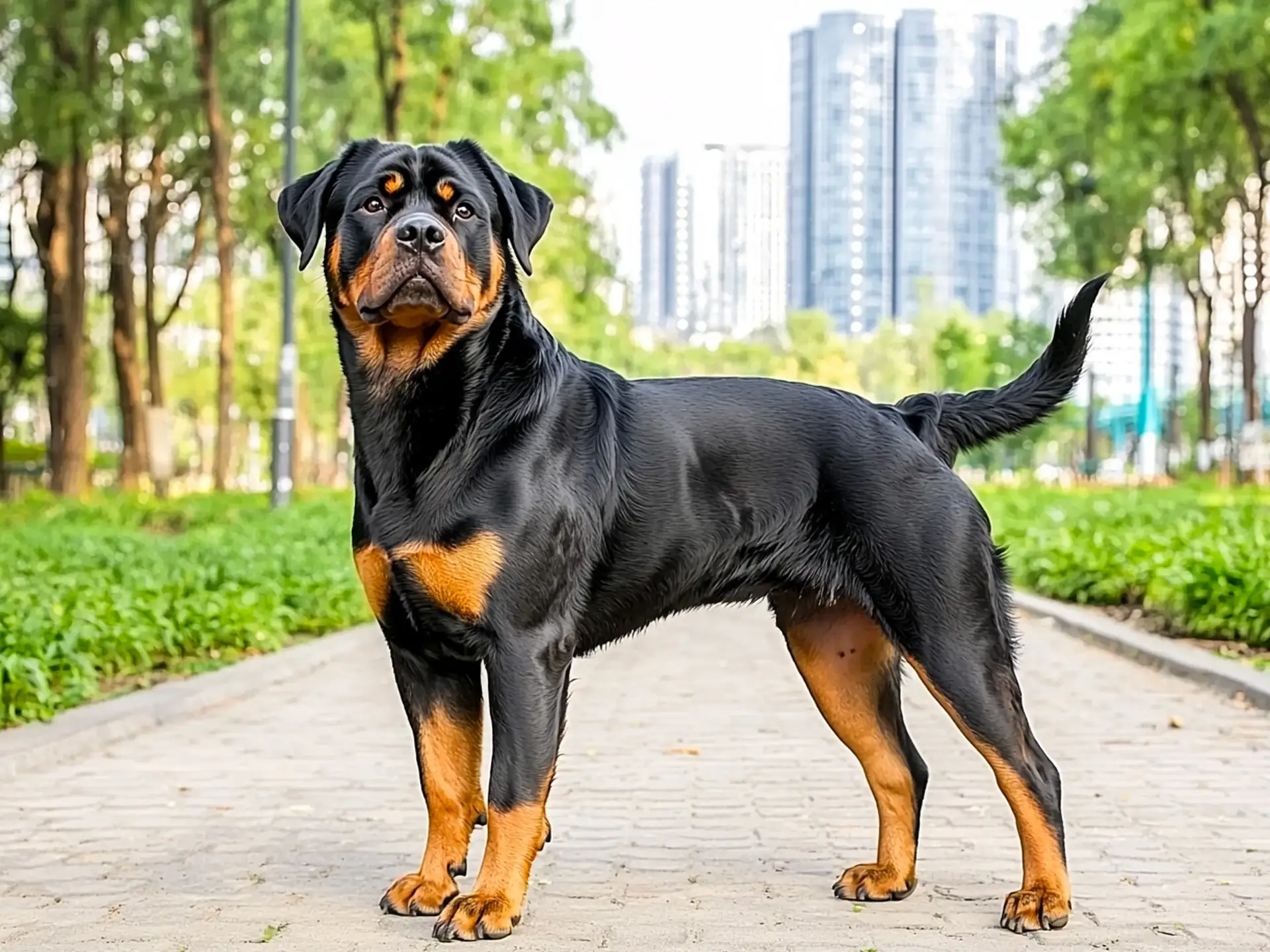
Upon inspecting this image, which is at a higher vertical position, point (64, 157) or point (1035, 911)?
point (64, 157)

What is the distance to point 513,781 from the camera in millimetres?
4523

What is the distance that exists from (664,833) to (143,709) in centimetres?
365

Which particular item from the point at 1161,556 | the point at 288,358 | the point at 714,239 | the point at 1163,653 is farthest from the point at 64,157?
the point at 714,239

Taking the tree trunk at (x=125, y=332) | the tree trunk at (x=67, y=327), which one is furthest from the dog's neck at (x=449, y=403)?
the tree trunk at (x=125, y=332)

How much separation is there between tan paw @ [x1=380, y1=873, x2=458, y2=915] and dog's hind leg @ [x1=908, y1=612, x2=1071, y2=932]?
1.48 m

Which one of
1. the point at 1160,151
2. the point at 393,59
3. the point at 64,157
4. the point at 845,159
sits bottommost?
the point at 64,157

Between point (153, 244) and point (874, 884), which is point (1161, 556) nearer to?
point (874, 884)

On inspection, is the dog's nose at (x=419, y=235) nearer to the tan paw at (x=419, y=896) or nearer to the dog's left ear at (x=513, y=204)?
the dog's left ear at (x=513, y=204)

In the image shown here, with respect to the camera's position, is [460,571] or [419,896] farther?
[419,896]

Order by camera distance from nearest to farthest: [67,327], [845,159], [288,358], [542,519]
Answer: [542,519], [288,358], [67,327], [845,159]

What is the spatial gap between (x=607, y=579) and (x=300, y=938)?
128 cm

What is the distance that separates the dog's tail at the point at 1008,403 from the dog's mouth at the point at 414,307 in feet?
4.94

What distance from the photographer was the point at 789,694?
10.1 metres


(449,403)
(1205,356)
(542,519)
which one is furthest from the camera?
(1205,356)
